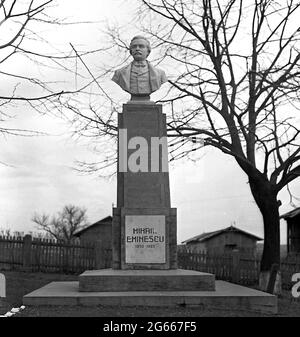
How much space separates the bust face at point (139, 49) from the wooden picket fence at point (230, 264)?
979 cm

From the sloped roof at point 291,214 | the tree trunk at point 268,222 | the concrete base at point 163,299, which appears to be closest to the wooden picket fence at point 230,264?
the tree trunk at point 268,222

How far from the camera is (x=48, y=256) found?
63.7 ft

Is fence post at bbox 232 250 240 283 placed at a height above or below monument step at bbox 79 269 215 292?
below

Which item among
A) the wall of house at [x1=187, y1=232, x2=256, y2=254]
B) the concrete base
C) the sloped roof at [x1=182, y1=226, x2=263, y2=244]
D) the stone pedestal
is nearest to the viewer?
the concrete base

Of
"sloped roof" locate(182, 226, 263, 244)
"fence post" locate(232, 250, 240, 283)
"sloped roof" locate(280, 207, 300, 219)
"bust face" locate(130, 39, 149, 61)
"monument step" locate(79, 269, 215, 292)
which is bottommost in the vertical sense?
"fence post" locate(232, 250, 240, 283)

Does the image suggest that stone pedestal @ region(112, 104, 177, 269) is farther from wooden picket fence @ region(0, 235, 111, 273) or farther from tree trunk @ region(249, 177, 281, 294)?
wooden picket fence @ region(0, 235, 111, 273)

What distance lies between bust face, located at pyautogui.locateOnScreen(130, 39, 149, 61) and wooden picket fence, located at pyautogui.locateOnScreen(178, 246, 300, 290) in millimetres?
9794

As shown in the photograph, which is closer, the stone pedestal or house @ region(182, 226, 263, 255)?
the stone pedestal

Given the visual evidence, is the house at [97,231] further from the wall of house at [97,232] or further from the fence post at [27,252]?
the fence post at [27,252]

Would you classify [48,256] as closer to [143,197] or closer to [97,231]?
[143,197]

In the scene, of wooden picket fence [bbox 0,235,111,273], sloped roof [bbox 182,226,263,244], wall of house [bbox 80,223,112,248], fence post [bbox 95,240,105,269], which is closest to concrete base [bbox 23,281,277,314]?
fence post [bbox 95,240,105,269]

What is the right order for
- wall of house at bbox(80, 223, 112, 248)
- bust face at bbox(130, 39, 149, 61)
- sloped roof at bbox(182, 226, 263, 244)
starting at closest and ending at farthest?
bust face at bbox(130, 39, 149, 61) < wall of house at bbox(80, 223, 112, 248) < sloped roof at bbox(182, 226, 263, 244)

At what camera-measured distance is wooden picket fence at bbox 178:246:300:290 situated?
1869 cm

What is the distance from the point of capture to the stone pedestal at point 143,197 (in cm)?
1038
